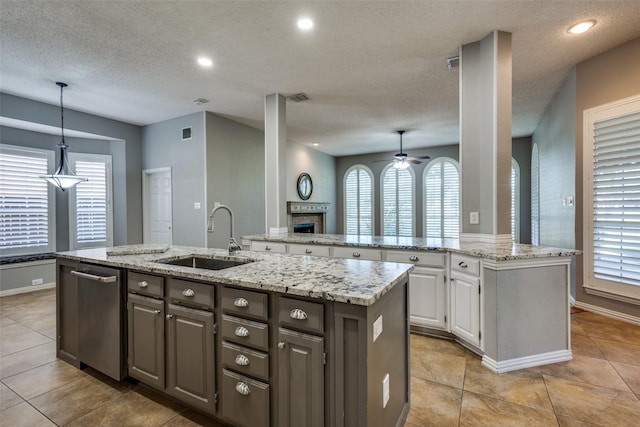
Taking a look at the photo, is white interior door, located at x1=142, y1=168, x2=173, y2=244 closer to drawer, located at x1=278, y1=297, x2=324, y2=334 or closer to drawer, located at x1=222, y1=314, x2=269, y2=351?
drawer, located at x1=222, y1=314, x2=269, y2=351

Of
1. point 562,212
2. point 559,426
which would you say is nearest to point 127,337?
point 559,426

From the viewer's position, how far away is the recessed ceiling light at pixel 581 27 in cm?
269

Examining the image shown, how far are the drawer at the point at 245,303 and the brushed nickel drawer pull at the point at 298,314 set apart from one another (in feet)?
0.51

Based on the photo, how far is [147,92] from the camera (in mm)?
4223

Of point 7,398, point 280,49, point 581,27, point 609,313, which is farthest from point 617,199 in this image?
point 7,398

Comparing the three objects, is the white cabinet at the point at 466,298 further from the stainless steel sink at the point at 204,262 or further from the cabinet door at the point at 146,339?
the cabinet door at the point at 146,339

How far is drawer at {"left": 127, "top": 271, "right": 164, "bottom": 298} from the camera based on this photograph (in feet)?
6.23

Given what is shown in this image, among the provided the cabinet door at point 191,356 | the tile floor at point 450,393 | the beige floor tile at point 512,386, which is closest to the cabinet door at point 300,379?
the cabinet door at point 191,356

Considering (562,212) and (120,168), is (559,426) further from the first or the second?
(120,168)

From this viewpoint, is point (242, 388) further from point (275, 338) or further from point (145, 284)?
point (145, 284)

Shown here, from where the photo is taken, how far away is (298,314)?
4.53ft

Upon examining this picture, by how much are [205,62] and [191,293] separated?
277 centimetres

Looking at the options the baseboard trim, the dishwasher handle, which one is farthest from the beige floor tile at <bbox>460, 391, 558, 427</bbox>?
the dishwasher handle

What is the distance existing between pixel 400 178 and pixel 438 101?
3.93 meters
